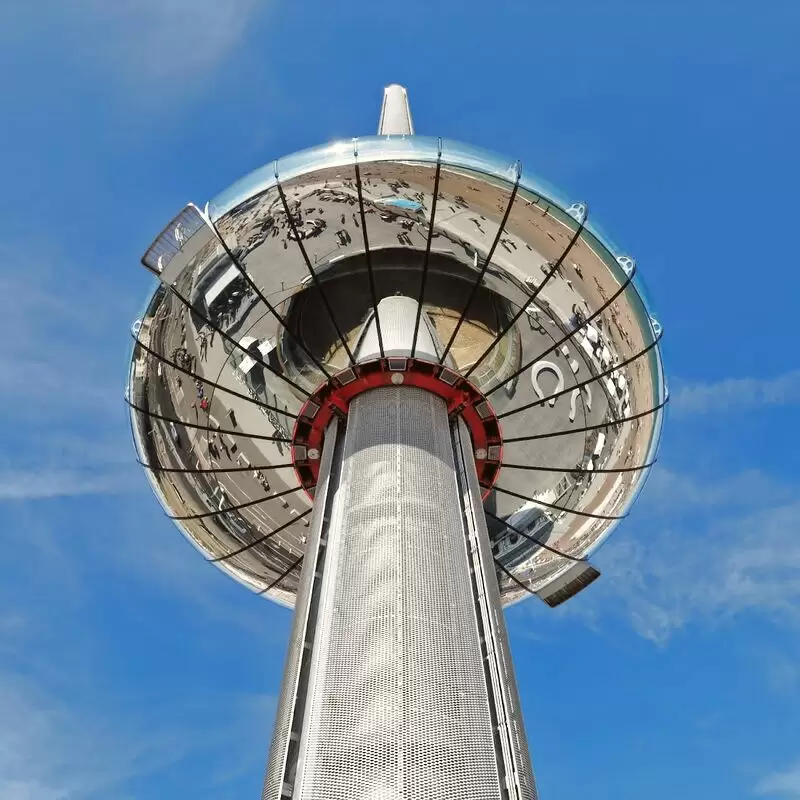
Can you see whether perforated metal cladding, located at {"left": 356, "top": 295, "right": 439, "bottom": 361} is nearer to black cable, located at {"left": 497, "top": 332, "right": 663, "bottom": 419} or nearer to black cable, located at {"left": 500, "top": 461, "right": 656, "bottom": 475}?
black cable, located at {"left": 497, "top": 332, "right": 663, "bottom": 419}

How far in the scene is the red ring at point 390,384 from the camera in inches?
508

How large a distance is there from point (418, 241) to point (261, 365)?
4003mm

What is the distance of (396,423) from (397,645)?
411 cm

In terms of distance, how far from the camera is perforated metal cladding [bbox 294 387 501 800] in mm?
7398

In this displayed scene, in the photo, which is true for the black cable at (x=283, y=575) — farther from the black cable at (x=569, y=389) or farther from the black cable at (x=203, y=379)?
the black cable at (x=569, y=389)

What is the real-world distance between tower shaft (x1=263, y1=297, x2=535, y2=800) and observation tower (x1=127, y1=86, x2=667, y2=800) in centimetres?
3

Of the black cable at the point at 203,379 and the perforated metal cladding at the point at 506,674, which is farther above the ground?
the black cable at the point at 203,379

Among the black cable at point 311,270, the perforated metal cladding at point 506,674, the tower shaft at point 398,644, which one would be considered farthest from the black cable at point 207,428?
the perforated metal cladding at point 506,674

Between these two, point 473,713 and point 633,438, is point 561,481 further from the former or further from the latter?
point 473,713

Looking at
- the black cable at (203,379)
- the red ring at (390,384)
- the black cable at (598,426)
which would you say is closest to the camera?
the red ring at (390,384)

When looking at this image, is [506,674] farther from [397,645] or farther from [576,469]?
[576,469]

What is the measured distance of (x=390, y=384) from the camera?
12.9 metres

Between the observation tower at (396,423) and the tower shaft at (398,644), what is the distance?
29mm

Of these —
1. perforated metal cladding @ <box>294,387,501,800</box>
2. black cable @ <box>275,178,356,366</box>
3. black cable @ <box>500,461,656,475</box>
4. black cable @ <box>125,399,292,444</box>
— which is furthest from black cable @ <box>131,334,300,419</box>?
black cable @ <box>500,461,656,475</box>
